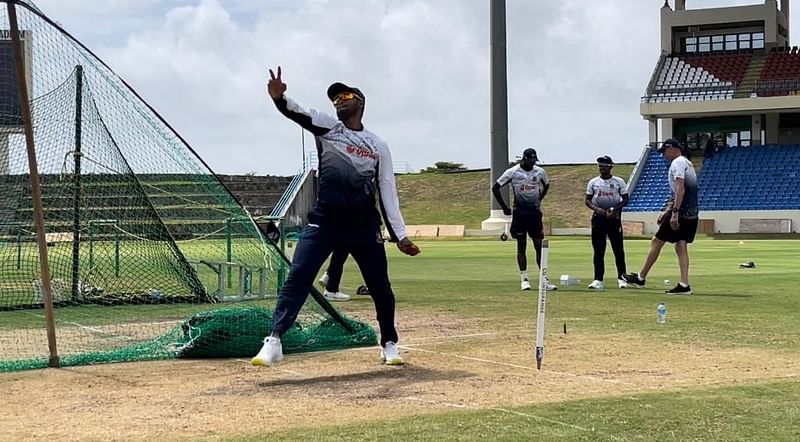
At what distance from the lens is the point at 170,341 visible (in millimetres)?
8625

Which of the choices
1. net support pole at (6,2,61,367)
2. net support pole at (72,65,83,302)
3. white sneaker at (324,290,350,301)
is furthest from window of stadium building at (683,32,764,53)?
net support pole at (6,2,61,367)

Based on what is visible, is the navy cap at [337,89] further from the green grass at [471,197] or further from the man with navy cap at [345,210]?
the green grass at [471,197]

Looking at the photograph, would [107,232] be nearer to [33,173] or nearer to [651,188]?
[33,173]

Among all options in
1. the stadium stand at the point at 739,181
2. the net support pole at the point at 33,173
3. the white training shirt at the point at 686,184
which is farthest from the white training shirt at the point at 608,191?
the stadium stand at the point at 739,181

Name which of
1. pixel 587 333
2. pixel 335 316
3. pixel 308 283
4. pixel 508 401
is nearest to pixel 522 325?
pixel 587 333

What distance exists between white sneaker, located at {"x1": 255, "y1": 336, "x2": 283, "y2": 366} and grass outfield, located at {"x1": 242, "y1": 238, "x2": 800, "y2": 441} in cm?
136

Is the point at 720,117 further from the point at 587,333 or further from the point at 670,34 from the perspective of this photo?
the point at 587,333

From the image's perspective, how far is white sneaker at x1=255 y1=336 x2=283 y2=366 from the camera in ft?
23.9

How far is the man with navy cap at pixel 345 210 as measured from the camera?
7.42 meters

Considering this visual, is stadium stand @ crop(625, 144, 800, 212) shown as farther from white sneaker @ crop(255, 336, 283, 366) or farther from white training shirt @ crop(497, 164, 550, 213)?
white sneaker @ crop(255, 336, 283, 366)

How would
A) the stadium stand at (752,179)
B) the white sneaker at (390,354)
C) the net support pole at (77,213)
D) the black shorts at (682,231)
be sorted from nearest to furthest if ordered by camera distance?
the white sneaker at (390,354)
the net support pole at (77,213)
the black shorts at (682,231)
the stadium stand at (752,179)

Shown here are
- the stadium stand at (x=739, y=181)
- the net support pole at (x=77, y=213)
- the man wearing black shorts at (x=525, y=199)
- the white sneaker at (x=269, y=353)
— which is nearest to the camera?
the white sneaker at (x=269, y=353)

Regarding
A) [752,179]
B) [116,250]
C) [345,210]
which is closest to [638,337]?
[345,210]

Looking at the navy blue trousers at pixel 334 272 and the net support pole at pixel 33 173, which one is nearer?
the net support pole at pixel 33 173
